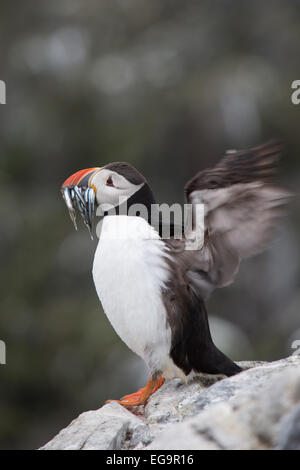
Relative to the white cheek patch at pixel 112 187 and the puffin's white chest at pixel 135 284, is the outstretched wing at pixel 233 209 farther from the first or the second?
the white cheek patch at pixel 112 187

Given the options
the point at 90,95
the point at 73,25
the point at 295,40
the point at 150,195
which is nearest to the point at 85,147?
the point at 90,95

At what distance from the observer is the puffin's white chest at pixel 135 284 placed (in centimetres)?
310

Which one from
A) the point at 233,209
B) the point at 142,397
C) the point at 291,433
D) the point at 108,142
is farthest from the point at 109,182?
the point at 108,142

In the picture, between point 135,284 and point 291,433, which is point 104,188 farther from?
point 291,433

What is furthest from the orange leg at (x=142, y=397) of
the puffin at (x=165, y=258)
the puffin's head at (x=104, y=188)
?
the puffin's head at (x=104, y=188)

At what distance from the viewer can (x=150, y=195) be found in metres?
3.32

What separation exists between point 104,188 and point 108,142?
21.9 ft

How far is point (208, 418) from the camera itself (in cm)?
225

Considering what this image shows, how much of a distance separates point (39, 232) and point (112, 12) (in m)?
4.37

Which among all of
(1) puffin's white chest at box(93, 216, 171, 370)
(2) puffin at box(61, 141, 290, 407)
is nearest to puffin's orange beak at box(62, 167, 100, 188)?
(2) puffin at box(61, 141, 290, 407)

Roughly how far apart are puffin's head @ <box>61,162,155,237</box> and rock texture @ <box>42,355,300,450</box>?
881mm

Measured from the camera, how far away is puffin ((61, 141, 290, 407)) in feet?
9.94
